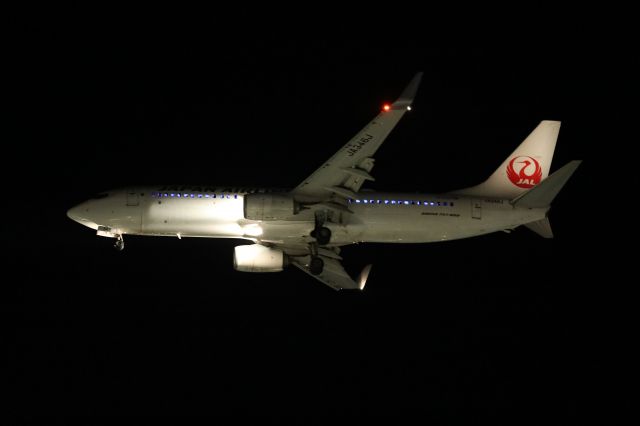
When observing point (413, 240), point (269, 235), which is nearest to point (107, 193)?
point (269, 235)

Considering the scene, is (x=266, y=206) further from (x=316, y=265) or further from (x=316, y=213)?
(x=316, y=265)

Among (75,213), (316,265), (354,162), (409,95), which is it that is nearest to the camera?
(409,95)

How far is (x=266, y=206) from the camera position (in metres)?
38.3

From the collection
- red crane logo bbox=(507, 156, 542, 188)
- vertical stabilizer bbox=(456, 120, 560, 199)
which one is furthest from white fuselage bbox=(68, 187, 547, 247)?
red crane logo bbox=(507, 156, 542, 188)

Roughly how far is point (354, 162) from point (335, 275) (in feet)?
30.9

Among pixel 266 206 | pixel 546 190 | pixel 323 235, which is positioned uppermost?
pixel 546 190

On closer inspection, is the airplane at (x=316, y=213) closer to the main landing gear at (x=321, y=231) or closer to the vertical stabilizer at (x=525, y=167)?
the main landing gear at (x=321, y=231)

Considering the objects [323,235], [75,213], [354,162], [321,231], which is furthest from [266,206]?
[75,213]

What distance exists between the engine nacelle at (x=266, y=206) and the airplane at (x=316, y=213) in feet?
0.14

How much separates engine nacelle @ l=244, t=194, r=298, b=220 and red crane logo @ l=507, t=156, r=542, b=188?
39.2 feet

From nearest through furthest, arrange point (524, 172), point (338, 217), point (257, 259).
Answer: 1. point (338, 217)
2. point (257, 259)
3. point (524, 172)

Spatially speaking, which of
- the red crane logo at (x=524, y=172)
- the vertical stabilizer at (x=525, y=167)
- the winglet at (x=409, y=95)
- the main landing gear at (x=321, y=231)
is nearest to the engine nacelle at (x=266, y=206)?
the main landing gear at (x=321, y=231)

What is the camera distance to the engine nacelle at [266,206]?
38281 mm

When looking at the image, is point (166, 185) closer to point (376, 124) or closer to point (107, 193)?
point (107, 193)
